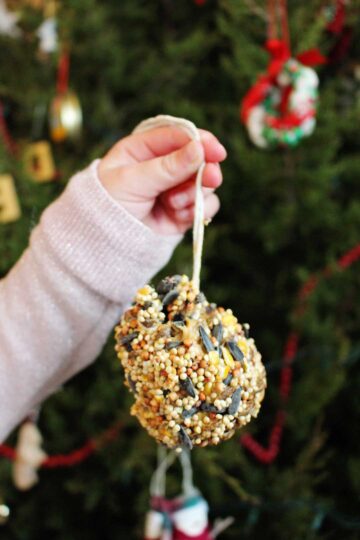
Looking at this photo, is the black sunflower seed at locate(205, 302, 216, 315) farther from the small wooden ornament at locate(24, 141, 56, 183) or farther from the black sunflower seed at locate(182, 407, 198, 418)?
the small wooden ornament at locate(24, 141, 56, 183)

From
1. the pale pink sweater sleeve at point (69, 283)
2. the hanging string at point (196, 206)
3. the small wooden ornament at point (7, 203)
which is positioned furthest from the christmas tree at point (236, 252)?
the hanging string at point (196, 206)

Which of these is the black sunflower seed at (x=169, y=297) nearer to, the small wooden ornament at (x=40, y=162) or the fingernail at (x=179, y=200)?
the fingernail at (x=179, y=200)

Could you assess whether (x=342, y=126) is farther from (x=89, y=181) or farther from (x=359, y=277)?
(x=89, y=181)

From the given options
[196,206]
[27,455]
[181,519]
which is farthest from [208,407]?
[27,455]

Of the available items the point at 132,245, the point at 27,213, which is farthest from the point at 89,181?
the point at 27,213

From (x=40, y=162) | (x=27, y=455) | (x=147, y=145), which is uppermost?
(x=147, y=145)

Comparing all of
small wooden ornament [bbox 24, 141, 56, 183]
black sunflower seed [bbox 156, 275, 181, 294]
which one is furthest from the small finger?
small wooden ornament [bbox 24, 141, 56, 183]

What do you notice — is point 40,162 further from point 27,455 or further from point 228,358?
point 228,358
